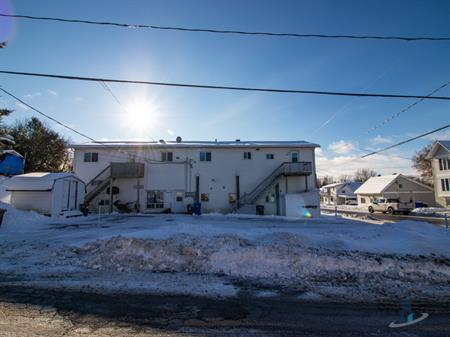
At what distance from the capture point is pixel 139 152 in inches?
1241

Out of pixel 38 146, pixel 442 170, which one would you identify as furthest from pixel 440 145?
pixel 38 146

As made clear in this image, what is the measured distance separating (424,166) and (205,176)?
54.5 meters

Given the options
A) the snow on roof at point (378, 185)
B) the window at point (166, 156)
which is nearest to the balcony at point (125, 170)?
the window at point (166, 156)

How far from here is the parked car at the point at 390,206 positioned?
3767 cm

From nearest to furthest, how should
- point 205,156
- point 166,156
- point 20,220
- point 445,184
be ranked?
point 20,220, point 166,156, point 205,156, point 445,184

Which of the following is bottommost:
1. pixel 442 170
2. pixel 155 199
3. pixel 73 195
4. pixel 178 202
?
pixel 178 202

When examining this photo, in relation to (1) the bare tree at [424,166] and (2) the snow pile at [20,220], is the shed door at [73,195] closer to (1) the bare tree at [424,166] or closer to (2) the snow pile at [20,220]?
(2) the snow pile at [20,220]

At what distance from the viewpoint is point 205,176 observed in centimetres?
3125

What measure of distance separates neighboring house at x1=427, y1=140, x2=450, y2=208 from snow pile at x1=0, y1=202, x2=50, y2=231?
55.2 metres

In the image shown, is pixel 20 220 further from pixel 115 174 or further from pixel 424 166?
pixel 424 166

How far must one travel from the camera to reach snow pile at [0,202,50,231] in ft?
51.5

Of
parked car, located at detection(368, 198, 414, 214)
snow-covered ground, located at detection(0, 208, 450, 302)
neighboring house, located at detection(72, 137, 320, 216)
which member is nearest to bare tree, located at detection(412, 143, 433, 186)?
parked car, located at detection(368, 198, 414, 214)

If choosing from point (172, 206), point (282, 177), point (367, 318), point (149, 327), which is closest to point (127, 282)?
point (149, 327)

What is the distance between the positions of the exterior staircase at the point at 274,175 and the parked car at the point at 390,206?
1790cm
